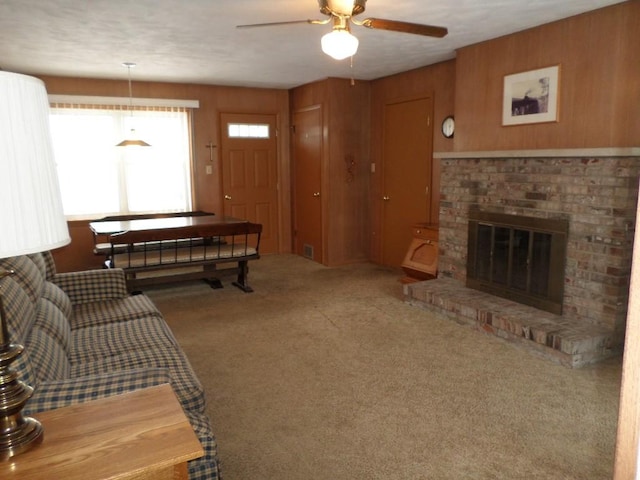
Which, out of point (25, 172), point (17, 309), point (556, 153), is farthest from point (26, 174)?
point (556, 153)

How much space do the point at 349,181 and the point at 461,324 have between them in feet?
9.48

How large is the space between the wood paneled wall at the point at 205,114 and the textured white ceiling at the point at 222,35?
275 millimetres

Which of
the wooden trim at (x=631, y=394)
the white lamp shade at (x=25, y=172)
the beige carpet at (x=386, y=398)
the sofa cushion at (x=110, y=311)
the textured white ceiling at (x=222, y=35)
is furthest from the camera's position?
Result: the textured white ceiling at (x=222, y=35)

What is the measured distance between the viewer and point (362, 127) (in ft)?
21.0

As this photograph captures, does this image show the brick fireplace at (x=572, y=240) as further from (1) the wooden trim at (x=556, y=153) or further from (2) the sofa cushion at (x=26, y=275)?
(2) the sofa cushion at (x=26, y=275)

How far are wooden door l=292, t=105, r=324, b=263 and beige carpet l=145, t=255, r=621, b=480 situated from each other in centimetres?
226

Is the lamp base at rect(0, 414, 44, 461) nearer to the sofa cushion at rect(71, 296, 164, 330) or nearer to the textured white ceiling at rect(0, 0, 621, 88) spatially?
the sofa cushion at rect(71, 296, 164, 330)

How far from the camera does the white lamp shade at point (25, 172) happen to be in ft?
3.15

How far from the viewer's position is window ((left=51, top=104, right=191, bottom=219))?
5.90 m

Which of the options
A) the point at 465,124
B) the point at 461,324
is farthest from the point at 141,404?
the point at 465,124

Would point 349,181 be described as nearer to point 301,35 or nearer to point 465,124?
point 465,124

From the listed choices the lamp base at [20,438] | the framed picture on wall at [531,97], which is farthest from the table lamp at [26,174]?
the framed picture on wall at [531,97]

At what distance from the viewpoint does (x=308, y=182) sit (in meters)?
6.79

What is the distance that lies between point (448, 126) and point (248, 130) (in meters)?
3.06
